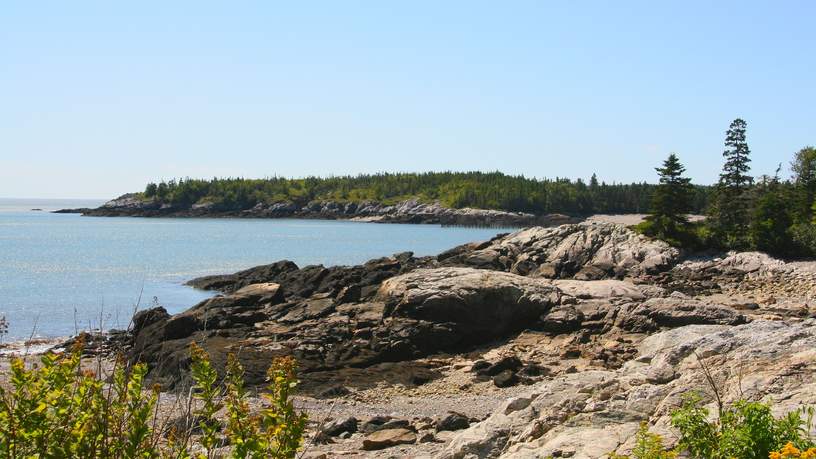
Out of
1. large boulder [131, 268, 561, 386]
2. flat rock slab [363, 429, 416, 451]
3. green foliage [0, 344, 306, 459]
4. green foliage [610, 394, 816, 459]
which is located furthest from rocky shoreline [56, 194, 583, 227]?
green foliage [0, 344, 306, 459]

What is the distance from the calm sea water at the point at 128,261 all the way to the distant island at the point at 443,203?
118ft

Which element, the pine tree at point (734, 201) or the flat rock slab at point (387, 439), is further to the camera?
the pine tree at point (734, 201)

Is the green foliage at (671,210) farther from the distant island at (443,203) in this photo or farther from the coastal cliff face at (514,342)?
the distant island at (443,203)

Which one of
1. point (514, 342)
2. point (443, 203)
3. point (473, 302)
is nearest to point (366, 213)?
point (443, 203)

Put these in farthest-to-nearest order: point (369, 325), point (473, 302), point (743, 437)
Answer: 1. point (369, 325)
2. point (473, 302)
3. point (743, 437)

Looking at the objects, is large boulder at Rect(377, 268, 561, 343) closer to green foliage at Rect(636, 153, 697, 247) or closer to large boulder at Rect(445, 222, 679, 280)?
large boulder at Rect(445, 222, 679, 280)

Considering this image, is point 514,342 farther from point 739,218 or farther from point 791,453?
point 739,218

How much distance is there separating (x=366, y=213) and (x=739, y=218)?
127 meters

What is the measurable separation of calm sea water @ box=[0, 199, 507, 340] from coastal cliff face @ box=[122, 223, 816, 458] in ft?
20.4

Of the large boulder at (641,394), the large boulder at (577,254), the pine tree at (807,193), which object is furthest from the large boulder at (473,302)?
the pine tree at (807,193)

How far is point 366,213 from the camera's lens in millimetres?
176875

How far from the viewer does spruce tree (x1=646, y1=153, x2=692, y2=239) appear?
5388 centimetres

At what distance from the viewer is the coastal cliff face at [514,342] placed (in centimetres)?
1038

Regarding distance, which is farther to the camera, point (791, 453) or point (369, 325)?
point (369, 325)
